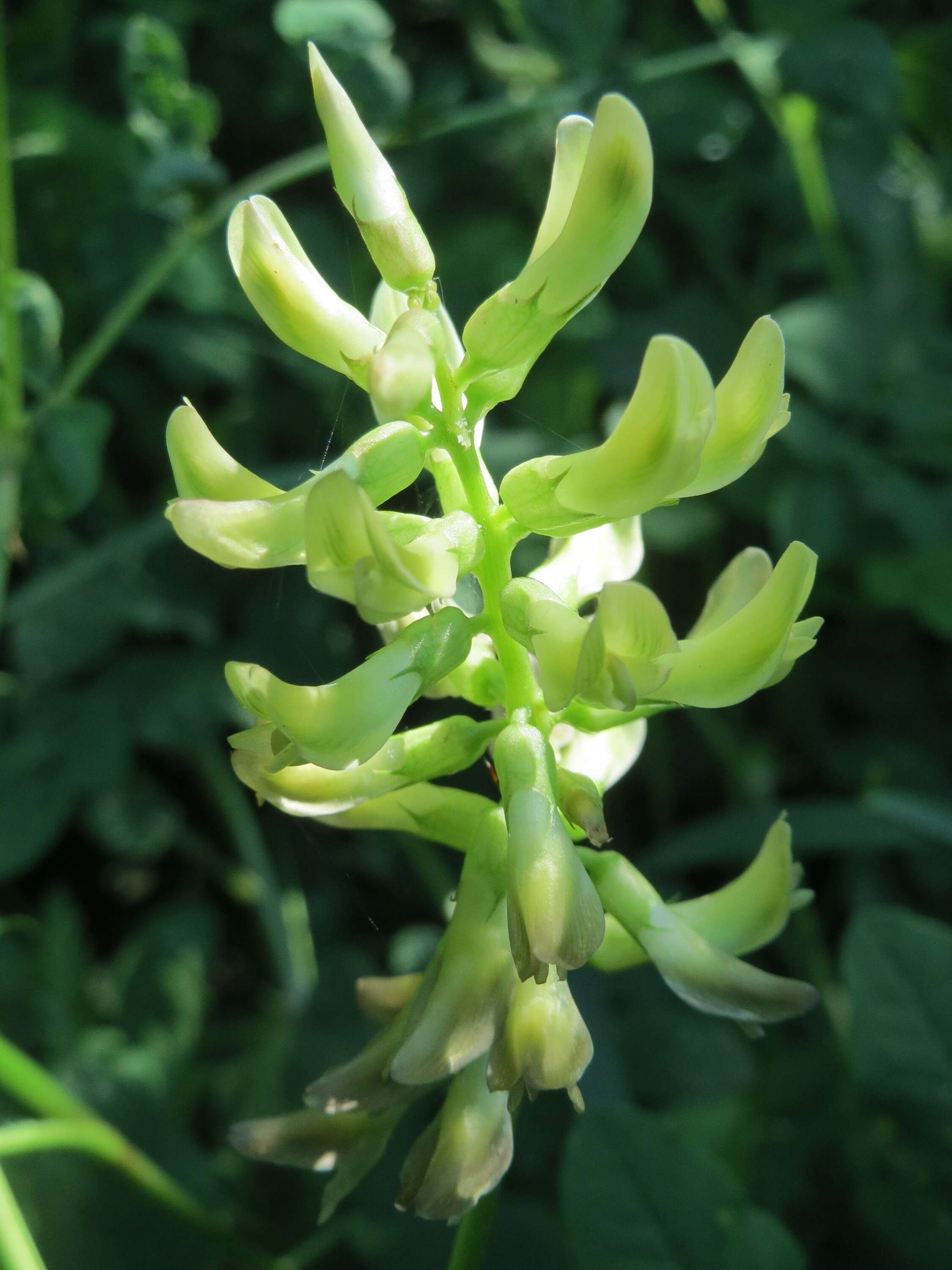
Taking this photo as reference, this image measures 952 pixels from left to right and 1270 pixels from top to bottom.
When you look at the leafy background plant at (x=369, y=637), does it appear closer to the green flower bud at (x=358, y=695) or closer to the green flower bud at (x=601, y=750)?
the green flower bud at (x=601, y=750)

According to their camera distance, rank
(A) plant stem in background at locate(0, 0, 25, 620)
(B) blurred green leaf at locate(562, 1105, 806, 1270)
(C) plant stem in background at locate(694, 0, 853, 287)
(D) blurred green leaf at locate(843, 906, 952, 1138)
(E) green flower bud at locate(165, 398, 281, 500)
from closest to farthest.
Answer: (E) green flower bud at locate(165, 398, 281, 500), (B) blurred green leaf at locate(562, 1105, 806, 1270), (D) blurred green leaf at locate(843, 906, 952, 1138), (A) plant stem in background at locate(0, 0, 25, 620), (C) plant stem in background at locate(694, 0, 853, 287)

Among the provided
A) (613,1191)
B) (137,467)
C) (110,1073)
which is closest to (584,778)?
(613,1191)

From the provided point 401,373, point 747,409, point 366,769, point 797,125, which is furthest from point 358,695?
point 797,125

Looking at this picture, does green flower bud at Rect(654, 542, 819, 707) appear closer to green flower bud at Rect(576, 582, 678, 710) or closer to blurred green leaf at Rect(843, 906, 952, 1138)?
green flower bud at Rect(576, 582, 678, 710)

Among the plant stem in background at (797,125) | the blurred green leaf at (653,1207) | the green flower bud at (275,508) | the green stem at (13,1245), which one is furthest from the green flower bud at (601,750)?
the plant stem in background at (797,125)

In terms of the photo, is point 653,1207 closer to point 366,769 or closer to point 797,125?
point 366,769

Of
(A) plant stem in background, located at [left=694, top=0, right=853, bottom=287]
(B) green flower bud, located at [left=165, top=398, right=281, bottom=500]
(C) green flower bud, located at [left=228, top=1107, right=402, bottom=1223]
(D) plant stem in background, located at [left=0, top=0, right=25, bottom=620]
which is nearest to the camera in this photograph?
(B) green flower bud, located at [left=165, top=398, right=281, bottom=500]

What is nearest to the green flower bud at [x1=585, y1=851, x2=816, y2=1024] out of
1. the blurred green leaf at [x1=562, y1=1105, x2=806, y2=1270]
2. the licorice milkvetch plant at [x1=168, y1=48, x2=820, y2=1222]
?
the licorice milkvetch plant at [x1=168, y1=48, x2=820, y2=1222]

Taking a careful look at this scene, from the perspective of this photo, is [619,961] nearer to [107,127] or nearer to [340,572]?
[340,572]
